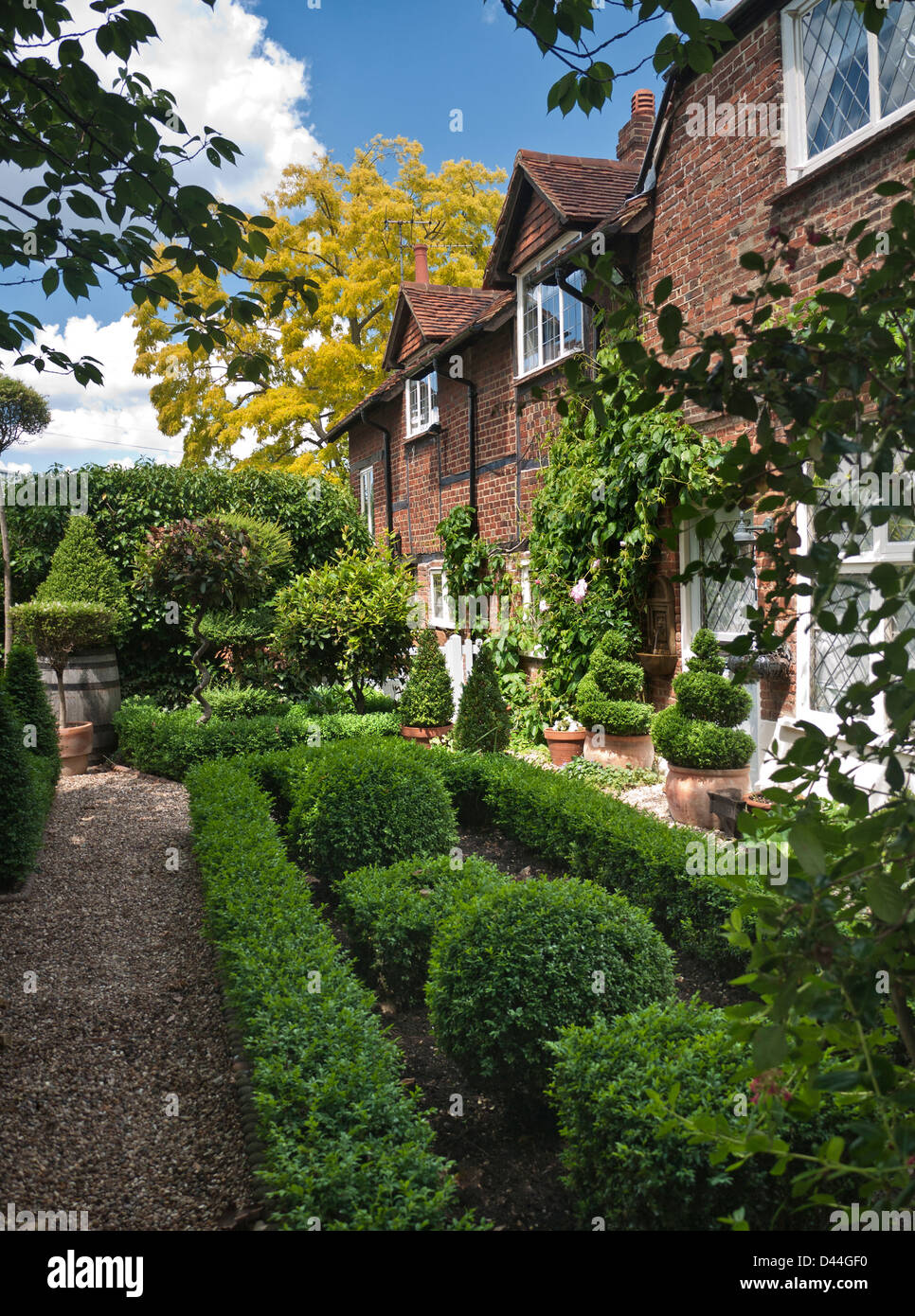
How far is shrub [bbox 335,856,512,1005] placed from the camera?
4344mm

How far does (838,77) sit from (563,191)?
14.7ft

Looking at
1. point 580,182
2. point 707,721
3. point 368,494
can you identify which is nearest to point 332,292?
point 368,494

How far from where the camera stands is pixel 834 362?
4.45ft

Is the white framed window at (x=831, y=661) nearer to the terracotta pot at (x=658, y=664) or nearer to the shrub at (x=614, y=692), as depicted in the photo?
the terracotta pot at (x=658, y=664)

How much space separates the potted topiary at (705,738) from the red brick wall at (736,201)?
2.11ft

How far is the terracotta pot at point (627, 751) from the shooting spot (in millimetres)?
8812

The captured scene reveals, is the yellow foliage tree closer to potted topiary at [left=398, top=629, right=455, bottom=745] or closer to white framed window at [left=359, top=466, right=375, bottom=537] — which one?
white framed window at [left=359, top=466, right=375, bottom=537]

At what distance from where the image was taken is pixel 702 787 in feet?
22.5

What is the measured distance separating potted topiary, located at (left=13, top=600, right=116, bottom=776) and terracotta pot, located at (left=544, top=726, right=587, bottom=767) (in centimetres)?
563

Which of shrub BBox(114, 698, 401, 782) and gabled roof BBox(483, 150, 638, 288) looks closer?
shrub BBox(114, 698, 401, 782)

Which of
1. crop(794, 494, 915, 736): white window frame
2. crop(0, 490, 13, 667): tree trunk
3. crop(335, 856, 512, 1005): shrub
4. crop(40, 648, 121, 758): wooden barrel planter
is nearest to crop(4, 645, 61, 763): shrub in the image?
crop(40, 648, 121, 758): wooden barrel planter

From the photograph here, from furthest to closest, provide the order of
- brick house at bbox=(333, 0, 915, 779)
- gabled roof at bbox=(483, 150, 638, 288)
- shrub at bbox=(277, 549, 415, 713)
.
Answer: shrub at bbox=(277, 549, 415, 713) < gabled roof at bbox=(483, 150, 638, 288) < brick house at bbox=(333, 0, 915, 779)

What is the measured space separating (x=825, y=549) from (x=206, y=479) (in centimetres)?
1357

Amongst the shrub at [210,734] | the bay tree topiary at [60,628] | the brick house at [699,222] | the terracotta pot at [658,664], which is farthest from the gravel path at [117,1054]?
the terracotta pot at [658,664]
